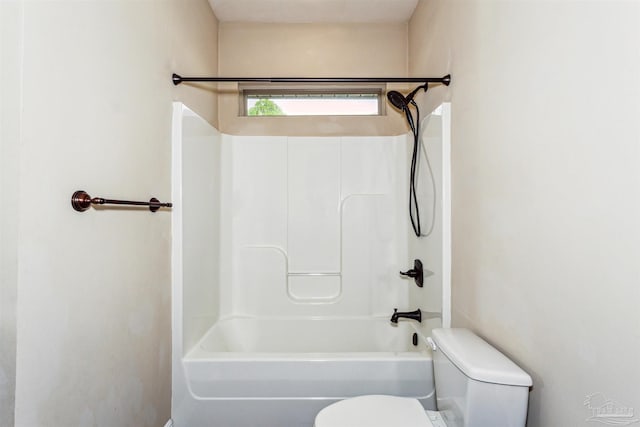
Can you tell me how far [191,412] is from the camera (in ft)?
5.68

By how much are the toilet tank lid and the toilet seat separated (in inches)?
10.0

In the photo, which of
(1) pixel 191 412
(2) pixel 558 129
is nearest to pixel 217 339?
(1) pixel 191 412

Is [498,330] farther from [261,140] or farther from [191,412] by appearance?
[261,140]

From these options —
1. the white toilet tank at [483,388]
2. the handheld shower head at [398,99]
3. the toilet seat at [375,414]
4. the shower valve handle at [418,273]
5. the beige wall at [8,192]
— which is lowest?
the toilet seat at [375,414]

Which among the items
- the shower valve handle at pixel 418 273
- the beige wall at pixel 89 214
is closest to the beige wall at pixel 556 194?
the shower valve handle at pixel 418 273

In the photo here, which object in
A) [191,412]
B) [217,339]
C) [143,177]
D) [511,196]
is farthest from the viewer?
[217,339]

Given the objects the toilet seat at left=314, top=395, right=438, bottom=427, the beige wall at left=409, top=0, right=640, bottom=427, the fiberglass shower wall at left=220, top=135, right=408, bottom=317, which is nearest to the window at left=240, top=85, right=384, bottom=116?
the fiberglass shower wall at left=220, top=135, right=408, bottom=317

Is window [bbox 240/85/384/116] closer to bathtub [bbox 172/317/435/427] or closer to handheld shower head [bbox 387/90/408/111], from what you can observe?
handheld shower head [bbox 387/90/408/111]

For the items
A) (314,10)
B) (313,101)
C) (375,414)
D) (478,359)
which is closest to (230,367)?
(375,414)

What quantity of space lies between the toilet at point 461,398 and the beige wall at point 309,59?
1.80m

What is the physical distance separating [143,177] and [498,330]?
5.12 feet

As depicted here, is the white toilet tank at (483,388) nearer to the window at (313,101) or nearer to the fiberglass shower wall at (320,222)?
the fiberglass shower wall at (320,222)

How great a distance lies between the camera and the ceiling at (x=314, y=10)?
7.98ft

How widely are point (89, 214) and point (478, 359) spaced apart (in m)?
1.37
